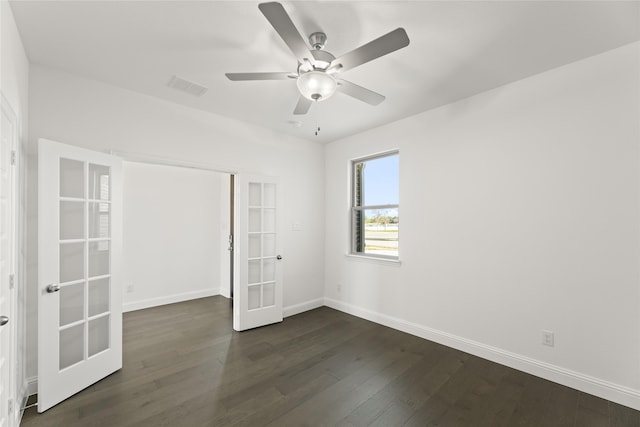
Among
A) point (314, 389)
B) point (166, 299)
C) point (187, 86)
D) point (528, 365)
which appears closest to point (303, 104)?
point (187, 86)

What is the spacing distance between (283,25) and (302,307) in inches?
150

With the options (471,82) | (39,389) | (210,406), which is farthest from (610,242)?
(39,389)

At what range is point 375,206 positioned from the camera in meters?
4.15

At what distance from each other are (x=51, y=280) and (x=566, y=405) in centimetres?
407

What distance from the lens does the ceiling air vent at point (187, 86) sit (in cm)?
269

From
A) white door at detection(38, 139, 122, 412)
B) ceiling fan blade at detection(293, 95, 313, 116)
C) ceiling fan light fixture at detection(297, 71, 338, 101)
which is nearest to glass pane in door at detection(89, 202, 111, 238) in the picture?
white door at detection(38, 139, 122, 412)

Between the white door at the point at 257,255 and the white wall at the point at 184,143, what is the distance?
248 millimetres

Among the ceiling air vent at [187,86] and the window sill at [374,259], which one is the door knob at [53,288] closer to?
the ceiling air vent at [187,86]

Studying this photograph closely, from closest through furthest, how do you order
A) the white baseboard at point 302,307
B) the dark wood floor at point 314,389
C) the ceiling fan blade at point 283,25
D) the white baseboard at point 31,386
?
the ceiling fan blade at point 283,25
the dark wood floor at point 314,389
the white baseboard at point 31,386
the white baseboard at point 302,307

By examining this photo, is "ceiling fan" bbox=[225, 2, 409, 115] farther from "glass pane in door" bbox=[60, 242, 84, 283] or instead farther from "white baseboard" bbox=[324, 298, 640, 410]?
"white baseboard" bbox=[324, 298, 640, 410]

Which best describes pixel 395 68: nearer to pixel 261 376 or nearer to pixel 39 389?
pixel 261 376

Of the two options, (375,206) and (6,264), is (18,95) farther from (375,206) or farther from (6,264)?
(375,206)

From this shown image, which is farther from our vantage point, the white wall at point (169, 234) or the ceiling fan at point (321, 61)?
the white wall at point (169, 234)

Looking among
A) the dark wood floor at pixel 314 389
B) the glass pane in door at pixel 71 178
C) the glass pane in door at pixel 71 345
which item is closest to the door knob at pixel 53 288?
the glass pane in door at pixel 71 345
